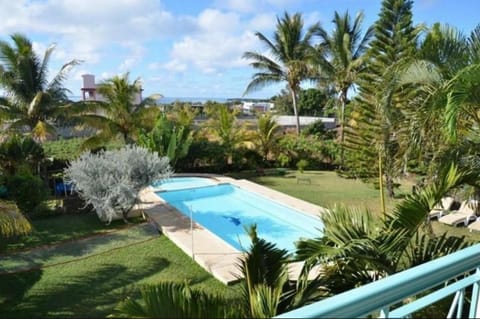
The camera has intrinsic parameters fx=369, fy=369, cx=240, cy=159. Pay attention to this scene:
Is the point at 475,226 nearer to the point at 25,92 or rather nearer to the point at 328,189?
the point at 328,189

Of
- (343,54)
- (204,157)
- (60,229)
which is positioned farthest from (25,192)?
(343,54)

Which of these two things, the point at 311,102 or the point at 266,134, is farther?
the point at 311,102

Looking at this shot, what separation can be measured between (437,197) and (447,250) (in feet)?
1.88

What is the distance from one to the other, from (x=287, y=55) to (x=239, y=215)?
1298cm

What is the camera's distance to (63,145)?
47.6ft

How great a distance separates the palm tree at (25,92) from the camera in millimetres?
12812

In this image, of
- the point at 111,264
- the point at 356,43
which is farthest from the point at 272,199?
the point at 356,43

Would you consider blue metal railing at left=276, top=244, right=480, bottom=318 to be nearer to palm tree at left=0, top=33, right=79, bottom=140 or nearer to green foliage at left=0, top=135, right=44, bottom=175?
green foliage at left=0, top=135, right=44, bottom=175

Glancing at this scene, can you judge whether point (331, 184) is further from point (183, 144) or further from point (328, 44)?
point (328, 44)

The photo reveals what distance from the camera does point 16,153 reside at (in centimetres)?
1111

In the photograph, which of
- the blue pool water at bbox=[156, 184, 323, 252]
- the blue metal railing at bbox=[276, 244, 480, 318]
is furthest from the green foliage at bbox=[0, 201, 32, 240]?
the blue metal railing at bbox=[276, 244, 480, 318]

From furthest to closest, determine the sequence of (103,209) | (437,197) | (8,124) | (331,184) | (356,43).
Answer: (356,43)
(331,184)
(8,124)
(103,209)
(437,197)

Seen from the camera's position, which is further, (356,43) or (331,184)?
(356,43)

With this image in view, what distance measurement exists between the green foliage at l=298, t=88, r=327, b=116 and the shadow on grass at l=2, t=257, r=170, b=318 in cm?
4369
